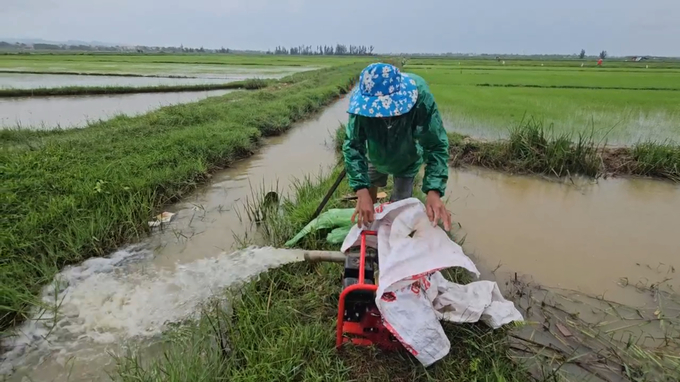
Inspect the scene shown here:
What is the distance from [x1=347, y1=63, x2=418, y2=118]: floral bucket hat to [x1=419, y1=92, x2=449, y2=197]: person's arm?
7.1 inches

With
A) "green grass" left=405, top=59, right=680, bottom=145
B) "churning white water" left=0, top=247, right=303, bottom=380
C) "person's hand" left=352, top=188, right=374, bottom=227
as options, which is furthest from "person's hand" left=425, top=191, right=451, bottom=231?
"green grass" left=405, top=59, right=680, bottom=145

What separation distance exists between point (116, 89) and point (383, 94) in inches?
549

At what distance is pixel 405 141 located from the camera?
85.4 inches

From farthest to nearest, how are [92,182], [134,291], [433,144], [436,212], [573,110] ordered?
[573,110], [92,182], [134,291], [433,144], [436,212]

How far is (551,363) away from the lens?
192 cm

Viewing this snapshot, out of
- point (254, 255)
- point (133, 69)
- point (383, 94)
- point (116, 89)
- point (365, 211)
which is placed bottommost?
point (254, 255)

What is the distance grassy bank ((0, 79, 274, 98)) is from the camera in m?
11.4

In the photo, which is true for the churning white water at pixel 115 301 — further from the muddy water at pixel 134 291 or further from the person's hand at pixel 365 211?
the person's hand at pixel 365 211

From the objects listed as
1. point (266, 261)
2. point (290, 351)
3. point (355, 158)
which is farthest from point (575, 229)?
point (290, 351)

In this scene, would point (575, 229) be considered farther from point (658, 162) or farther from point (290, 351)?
point (290, 351)

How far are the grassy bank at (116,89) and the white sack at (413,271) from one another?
13.9 meters

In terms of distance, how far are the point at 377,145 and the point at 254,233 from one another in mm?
1839

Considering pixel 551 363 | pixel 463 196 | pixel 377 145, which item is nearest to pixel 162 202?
pixel 377 145

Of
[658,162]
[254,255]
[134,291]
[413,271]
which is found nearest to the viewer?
[413,271]
